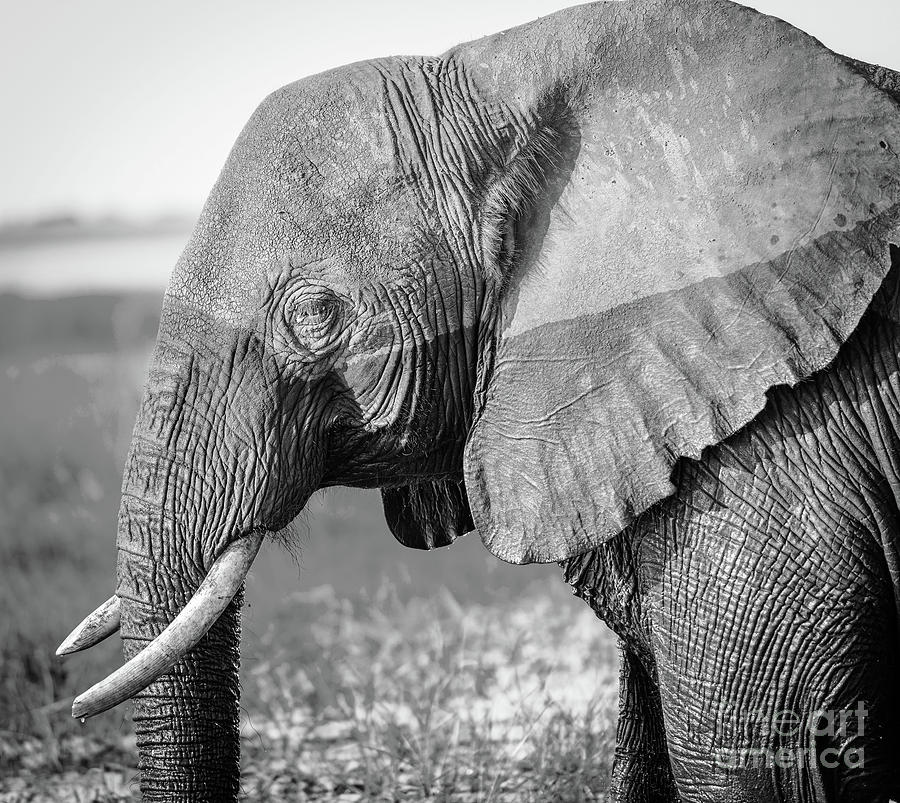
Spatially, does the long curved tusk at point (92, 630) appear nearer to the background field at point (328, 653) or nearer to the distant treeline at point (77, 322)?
the background field at point (328, 653)

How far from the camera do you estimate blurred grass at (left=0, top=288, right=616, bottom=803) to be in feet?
14.3

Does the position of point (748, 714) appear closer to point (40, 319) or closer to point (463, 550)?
point (463, 550)

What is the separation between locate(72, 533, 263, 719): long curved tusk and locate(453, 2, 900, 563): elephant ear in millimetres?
535

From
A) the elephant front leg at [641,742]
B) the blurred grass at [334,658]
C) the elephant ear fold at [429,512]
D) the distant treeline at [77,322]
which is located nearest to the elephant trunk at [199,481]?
the elephant ear fold at [429,512]

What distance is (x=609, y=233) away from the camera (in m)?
2.73

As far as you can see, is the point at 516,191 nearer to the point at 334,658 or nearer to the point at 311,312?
the point at 311,312

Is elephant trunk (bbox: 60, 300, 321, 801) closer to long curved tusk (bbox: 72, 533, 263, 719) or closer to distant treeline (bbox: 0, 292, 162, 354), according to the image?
long curved tusk (bbox: 72, 533, 263, 719)

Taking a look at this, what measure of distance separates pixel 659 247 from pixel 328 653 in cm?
338

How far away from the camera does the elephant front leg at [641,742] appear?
370 cm

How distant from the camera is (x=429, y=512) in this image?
11.3ft

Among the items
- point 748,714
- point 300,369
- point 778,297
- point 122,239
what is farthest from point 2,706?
point 122,239

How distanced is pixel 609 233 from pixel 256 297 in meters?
0.77

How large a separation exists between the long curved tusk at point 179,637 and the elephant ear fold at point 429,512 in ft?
2.39

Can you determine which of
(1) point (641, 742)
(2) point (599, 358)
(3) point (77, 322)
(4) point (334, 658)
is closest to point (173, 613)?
(2) point (599, 358)
